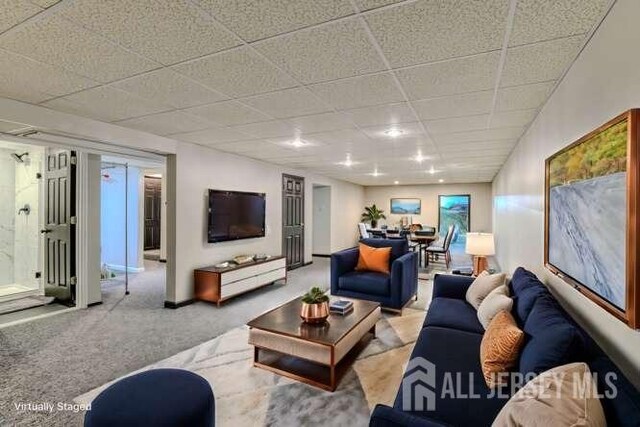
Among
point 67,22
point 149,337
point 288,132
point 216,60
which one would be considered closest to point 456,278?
point 288,132

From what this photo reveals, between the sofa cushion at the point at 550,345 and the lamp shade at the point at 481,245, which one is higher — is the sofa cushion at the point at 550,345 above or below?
below

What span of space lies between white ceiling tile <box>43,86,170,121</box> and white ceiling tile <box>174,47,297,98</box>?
814 millimetres

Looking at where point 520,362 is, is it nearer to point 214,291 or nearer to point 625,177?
point 625,177

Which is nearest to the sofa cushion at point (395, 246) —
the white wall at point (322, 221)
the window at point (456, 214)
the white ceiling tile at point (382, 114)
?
the white ceiling tile at point (382, 114)

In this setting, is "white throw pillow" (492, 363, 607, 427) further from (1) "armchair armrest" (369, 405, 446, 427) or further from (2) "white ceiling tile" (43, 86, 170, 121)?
(2) "white ceiling tile" (43, 86, 170, 121)

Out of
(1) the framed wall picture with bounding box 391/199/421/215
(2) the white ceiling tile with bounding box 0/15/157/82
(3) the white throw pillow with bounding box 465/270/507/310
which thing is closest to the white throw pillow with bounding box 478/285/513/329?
(3) the white throw pillow with bounding box 465/270/507/310

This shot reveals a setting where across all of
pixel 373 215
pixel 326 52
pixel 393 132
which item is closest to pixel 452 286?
pixel 393 132

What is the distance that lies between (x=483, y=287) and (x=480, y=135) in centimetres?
207

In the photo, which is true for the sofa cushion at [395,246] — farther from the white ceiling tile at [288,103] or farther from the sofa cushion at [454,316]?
the white ceiling tile at [288,103]

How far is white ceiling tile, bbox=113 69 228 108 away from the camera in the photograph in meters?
2.23

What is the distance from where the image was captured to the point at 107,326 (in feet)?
11.5

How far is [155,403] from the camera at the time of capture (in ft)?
4.90

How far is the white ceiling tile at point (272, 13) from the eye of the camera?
1420mm

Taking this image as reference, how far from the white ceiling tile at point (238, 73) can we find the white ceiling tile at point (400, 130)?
1510 millimetres
